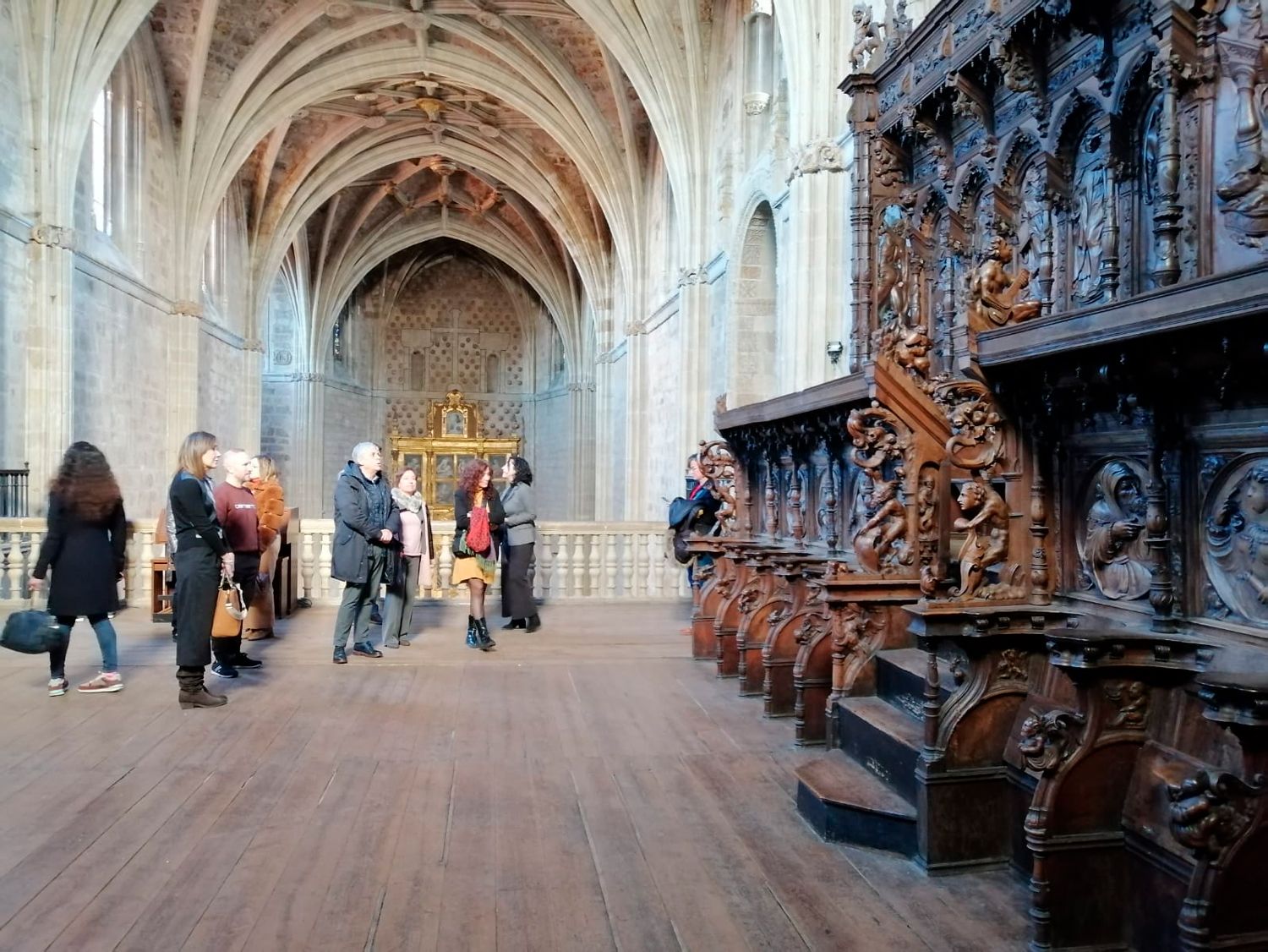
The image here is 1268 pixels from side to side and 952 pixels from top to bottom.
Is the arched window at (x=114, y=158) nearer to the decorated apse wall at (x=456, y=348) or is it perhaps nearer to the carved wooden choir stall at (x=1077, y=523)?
the carved wooden choir stall at (x=1077, y=523)

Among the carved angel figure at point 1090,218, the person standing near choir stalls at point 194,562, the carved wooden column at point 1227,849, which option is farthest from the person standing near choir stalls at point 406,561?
the carved wooden column at point 1227,849

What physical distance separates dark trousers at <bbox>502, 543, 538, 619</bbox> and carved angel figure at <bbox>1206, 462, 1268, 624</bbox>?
18.4 ft

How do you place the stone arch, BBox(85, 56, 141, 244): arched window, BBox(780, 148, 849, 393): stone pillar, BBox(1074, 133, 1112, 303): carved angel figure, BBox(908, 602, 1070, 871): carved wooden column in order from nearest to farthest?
BBox(908, 602, 1070, 871): carved wooden column
BBox(1074, 133, 1112, 303): carved angel figure
BBox(780, 148, 849, 393): stone pillar
the stone arch
BBox(85, 56, 141, 244): arched window

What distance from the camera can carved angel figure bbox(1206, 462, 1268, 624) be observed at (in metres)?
2.62

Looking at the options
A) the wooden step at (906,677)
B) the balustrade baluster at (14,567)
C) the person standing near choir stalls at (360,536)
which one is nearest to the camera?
the wooden step at (906,677)

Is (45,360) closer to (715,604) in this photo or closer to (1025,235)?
(715,604)

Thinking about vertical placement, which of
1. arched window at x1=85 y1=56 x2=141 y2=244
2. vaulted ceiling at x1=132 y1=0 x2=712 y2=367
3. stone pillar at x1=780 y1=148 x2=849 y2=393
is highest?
vaulted ceiling at x1=132 y1=0 x2=712 y2=367

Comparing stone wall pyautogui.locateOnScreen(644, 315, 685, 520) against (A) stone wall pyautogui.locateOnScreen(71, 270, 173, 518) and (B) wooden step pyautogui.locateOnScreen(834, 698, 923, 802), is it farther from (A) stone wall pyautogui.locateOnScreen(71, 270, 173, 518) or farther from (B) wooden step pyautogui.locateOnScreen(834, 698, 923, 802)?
(B) wooden step pyautogui.locateOnScreen(834, 698, 923, 802)

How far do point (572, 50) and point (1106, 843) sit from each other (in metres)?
17.8

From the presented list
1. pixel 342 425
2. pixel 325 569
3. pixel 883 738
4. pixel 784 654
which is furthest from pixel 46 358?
pixel 342 425

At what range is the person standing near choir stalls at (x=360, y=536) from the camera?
21.2 feet

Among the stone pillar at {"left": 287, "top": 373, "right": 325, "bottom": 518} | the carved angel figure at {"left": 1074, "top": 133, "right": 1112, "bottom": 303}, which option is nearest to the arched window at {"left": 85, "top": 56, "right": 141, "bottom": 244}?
the stone pillar at {"left": 287, "top": 373, "right": 325, "bottom": 518}

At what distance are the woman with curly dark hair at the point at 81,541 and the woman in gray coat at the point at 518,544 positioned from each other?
265 centimetres

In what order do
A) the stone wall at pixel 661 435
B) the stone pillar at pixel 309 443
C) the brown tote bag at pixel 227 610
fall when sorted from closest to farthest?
the brown tote bag at pixel 227 610 < the stone wall at pixel 661 435 < the stone pillar at pixel 309 443
